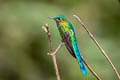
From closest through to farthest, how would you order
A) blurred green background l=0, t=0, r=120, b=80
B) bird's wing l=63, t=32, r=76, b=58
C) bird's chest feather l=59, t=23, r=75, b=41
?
bird's wing l=63, t=32, r=76, b=58 < bird's chest feather l=59, t=23, r=75, b=41 < blurred green background l=0, t=0, r=120, b=80

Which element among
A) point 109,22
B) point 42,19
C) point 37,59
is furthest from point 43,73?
point 109,22

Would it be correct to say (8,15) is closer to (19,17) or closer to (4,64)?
(19,17)

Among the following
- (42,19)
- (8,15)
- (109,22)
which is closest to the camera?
(42,19)

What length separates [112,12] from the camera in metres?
6.82

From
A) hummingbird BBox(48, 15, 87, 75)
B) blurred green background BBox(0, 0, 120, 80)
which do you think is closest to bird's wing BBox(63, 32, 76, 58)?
hummingbird BBox(48, 15, 87, 75)

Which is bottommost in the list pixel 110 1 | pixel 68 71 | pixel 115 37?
pixel 68 71

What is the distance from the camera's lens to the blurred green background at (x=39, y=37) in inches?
232

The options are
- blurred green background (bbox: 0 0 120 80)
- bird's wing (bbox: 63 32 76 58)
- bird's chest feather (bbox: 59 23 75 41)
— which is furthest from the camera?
blurred green background (bbox: 0 0 120 80)

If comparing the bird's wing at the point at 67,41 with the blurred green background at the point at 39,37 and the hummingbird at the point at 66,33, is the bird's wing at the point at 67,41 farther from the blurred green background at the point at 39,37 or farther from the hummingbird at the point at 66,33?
the blurred green background at the point at 39,37

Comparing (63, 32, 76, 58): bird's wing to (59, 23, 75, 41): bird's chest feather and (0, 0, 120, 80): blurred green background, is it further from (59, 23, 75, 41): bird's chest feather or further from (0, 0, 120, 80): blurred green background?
(0, 0, 120, 80): blurred green background

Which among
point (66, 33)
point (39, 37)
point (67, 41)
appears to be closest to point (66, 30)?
point (66, 33)

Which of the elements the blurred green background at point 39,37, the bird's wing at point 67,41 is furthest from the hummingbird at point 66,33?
the blurred green background at point 39,37

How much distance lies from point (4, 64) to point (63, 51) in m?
1.02

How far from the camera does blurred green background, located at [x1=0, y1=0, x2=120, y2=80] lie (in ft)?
19.3
